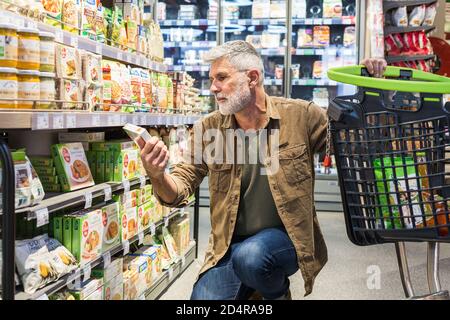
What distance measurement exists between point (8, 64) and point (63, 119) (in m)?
0.35

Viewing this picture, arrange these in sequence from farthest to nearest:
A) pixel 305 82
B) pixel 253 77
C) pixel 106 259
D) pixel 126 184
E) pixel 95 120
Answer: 1. pixel 305 82
2. pixel 126 184
3. pixel 106 259
4. pixel 95 120
5. pixel 253 77

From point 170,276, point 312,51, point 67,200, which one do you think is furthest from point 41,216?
point 312,51

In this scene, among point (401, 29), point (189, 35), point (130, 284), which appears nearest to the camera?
point (130, 284)

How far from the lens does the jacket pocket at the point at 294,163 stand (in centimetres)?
225

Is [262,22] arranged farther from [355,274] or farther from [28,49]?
[28,49]

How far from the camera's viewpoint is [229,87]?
7.56ft

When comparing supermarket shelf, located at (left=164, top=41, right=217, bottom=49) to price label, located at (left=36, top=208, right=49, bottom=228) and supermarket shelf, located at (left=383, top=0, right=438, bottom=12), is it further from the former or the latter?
price label, located at (left=36, top=208, right=49, bottom=228)

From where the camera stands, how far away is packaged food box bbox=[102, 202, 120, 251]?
9.41 feet

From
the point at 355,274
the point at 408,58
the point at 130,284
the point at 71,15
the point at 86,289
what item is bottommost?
the point at 355,274

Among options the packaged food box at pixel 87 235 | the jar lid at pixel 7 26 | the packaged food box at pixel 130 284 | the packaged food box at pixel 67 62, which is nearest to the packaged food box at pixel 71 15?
the packaged food box at pixel 67 62

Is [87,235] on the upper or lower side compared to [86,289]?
upper

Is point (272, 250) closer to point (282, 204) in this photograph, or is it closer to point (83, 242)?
point (282, 204)

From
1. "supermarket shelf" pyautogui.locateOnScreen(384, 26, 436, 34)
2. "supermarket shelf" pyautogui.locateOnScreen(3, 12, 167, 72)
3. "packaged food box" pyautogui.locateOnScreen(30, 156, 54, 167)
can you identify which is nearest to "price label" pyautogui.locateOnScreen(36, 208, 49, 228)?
"packaged food box" pyautogui.locateOnScreen(30, 156, 54, 167)

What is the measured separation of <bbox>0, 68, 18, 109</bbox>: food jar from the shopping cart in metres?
1.11
